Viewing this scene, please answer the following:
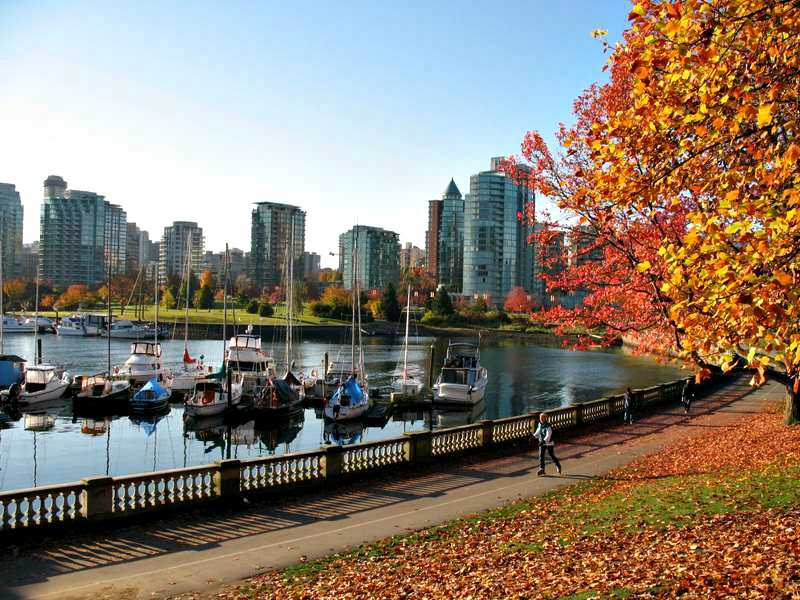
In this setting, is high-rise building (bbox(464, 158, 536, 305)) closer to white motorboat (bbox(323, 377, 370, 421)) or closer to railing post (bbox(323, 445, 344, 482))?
white motorboat (bbox(323, 377, 370, 421))

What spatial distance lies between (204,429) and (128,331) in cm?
7569

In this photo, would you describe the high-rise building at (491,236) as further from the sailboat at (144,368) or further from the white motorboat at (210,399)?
the white motorboat at (210,399)

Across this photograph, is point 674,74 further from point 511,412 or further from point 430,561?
point 511,412

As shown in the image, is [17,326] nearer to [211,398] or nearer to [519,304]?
[211,398]

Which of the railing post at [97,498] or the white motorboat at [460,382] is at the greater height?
the railing post at [97,498]

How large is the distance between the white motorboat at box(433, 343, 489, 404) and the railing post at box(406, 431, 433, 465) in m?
27.7

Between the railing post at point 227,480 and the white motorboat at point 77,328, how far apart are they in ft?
344

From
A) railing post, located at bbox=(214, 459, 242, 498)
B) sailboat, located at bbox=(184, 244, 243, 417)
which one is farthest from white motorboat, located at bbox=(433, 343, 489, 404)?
railing post, located at bbox=(214, 459, 242, 498)

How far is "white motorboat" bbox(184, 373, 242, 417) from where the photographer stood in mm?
41844

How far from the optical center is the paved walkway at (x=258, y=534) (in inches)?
451

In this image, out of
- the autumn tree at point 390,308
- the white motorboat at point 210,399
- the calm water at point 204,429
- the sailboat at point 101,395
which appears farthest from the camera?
the autumn tree at point 390,308

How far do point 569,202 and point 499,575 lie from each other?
8.51 meters

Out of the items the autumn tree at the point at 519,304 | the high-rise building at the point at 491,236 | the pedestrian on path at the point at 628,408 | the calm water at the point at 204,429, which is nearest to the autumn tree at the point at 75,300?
the calm water at the point at 204,429

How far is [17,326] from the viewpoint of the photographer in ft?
368
